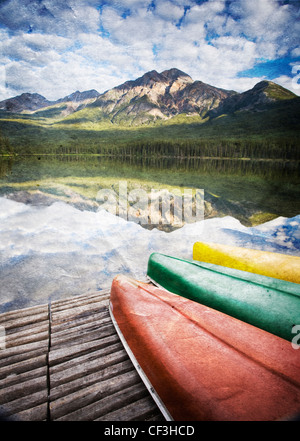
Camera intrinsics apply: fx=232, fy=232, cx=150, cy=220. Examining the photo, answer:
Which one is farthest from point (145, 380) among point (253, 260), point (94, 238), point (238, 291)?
point (94, 238)

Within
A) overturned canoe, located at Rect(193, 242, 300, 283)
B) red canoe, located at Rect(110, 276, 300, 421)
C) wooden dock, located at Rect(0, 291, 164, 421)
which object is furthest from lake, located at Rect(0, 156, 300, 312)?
red canoe, located at Rect(110, 276, 300, 421)

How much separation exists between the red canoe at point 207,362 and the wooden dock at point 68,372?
0.64ft

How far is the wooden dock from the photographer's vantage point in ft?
7.04

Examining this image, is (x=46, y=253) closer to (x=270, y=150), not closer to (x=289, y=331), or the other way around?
(x=289, y=331)

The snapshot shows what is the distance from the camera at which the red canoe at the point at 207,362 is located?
73.3 inches

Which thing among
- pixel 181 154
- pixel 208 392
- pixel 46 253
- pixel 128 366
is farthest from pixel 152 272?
pixel 181 154

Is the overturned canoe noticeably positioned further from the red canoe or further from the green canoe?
the red canoe

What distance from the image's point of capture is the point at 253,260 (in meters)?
4.77

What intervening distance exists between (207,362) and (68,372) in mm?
1522

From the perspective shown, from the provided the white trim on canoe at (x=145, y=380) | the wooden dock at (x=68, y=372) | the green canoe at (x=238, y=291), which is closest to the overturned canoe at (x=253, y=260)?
the green canoe at (x=238, y=291)

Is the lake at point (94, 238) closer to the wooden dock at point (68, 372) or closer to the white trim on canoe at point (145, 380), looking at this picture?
the wooden dock at point (68, 372)

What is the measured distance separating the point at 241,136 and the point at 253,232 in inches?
7029

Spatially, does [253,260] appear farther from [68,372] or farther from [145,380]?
[68,372]

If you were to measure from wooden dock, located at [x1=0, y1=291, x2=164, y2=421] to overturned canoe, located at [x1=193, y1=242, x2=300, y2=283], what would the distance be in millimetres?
2713
